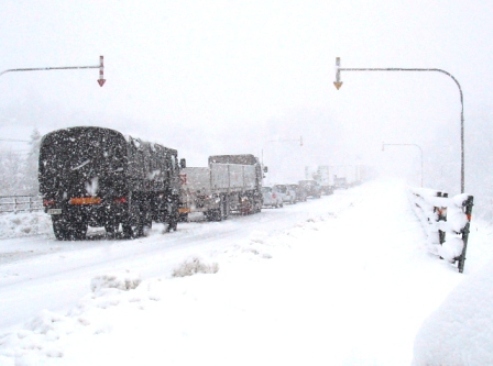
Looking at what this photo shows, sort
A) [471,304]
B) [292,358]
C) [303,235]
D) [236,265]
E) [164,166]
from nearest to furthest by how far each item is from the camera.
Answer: [471,304], [292,358], [236,265], [303,235], [164,166]

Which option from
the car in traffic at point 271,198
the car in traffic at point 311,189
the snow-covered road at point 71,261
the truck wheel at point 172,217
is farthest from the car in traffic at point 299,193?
the snow-covered road at point 71,261

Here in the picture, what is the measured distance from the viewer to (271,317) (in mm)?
5480

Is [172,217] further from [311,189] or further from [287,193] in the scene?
[311,189]

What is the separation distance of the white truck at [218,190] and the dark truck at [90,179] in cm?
659

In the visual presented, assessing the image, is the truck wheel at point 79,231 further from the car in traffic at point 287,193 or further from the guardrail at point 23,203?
the car in traffic at point 287,193

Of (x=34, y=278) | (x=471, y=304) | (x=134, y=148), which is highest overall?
(x=134, y=148)

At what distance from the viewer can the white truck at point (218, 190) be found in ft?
78.8

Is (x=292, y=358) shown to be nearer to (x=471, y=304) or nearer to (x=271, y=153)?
(x=471, y=304)

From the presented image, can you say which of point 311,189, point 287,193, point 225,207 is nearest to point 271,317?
point 225,207

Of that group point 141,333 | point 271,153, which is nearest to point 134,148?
point 141,333

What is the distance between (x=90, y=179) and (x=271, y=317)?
1199 centimetres

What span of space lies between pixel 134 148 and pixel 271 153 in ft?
375

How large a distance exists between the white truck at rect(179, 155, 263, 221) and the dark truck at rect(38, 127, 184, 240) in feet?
21.6

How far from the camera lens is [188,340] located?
4559 mm
